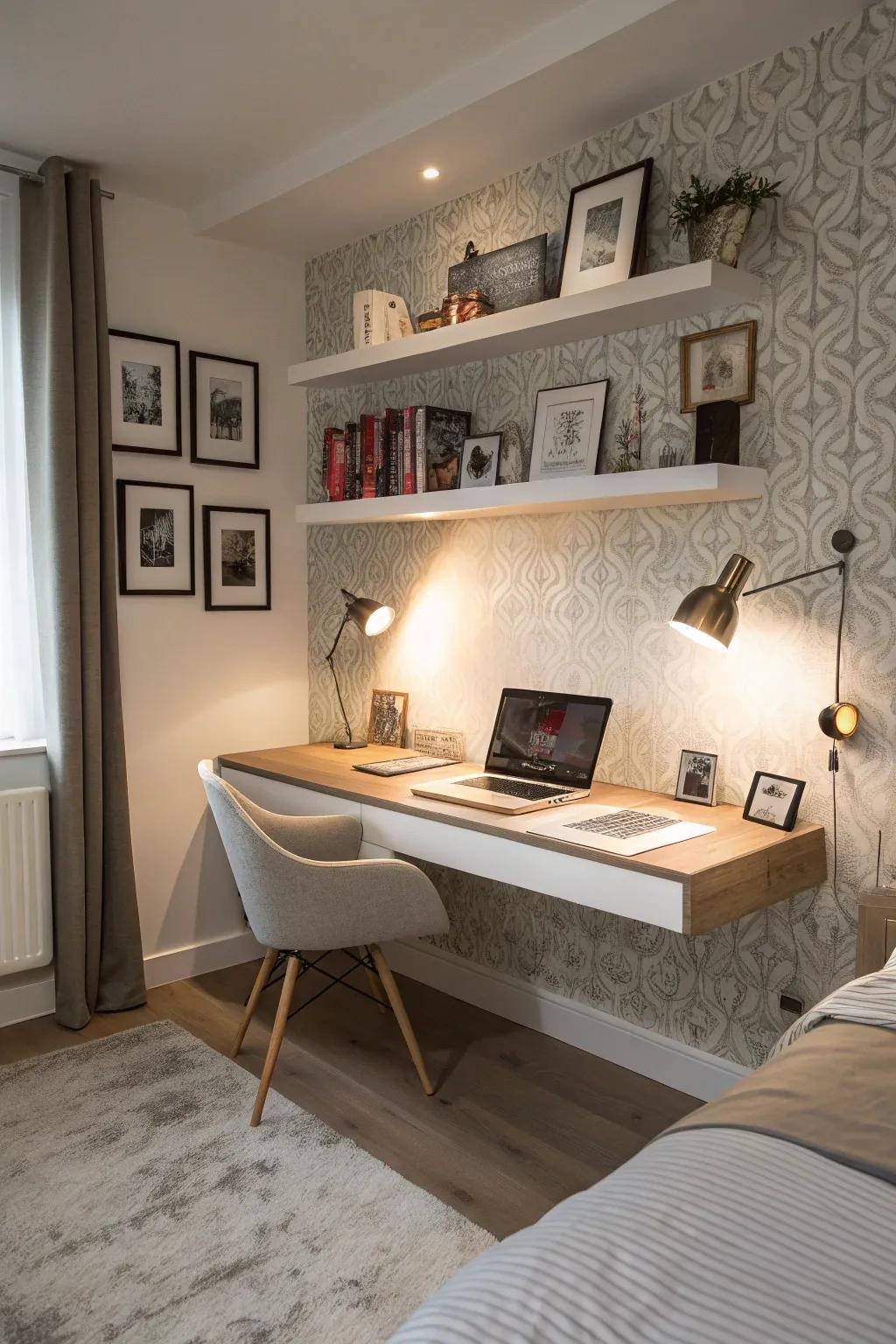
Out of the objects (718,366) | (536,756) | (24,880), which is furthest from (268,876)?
(718,366)

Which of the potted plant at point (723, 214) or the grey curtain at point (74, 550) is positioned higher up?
the potted plant at point (723, 214)

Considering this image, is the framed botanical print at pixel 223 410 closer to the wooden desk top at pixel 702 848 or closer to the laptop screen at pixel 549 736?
the wooden desk top at pixel 702 848

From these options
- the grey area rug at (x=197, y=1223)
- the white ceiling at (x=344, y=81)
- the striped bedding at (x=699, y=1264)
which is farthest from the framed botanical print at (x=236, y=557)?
the striped bedding at (x=699, y=1264)

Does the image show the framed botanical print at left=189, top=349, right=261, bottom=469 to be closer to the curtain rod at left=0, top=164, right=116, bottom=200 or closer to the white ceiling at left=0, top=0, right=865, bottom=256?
the white ceiling at left=0, top=0, right=865, bottom=256

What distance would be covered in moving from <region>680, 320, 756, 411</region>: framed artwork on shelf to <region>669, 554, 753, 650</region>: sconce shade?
458 millimetres

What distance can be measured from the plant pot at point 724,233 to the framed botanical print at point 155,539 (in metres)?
1.92

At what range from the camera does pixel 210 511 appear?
11.4ft

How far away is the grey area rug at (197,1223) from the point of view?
5.88 ft

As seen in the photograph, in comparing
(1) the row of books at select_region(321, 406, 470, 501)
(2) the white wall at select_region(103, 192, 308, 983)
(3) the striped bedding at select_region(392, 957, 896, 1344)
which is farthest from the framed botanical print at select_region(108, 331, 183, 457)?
(3) the striped bedding at select_region(392, 957, 896, 1344)

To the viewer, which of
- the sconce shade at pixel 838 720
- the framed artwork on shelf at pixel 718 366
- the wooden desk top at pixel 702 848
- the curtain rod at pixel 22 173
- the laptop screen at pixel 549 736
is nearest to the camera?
the wooden desk top at pixel 702 848

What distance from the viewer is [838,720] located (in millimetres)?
2182

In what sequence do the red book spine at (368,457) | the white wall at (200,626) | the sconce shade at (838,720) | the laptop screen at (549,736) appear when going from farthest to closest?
1. the white wall at (200,626)
2. the red book spine at (368,457)
3. the laptop screen at (549,736)
4. the sconce shade at (838,720)

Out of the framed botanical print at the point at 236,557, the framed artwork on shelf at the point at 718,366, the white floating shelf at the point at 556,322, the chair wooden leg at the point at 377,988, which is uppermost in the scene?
the white floating shelf at the point at 556,322

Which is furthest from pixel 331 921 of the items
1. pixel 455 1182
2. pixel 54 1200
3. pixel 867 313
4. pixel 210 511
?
pixel 867 313
